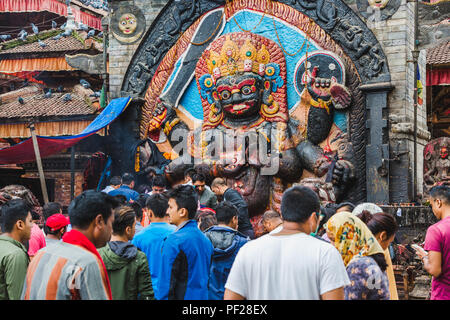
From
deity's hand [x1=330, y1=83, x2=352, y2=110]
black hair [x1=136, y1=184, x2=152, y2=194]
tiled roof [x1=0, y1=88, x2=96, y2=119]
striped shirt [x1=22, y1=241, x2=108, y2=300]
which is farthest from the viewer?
tiled roof [x1=0, y1=88, x2=96, y2=119]

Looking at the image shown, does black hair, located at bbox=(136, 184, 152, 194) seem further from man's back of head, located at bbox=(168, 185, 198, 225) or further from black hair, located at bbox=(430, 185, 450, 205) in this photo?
black hair, located at bbox=(430, 185, 450, 205)

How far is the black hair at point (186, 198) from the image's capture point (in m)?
5.43

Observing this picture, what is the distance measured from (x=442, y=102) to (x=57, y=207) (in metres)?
15.2

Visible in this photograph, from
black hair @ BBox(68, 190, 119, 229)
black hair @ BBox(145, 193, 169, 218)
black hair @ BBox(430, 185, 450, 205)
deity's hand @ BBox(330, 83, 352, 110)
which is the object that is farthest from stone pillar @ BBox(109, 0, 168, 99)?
black hair @ BBox(68, 190, 119, 229)

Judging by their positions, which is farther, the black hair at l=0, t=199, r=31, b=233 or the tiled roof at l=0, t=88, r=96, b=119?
the tiled roof at l=0, t=88, r=96, b=119

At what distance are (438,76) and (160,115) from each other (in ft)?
28.1

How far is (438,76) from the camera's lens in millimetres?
17453

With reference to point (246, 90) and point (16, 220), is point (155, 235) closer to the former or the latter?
point (16, 220)

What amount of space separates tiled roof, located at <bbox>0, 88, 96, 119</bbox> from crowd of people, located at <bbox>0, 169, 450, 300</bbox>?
39.5ft

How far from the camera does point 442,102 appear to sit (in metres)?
18.8

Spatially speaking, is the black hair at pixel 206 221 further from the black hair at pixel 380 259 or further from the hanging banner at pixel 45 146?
the hanging banner at pixel 45 146

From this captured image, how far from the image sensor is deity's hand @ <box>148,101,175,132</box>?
46.6 ft

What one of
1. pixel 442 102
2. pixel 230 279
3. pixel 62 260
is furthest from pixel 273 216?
pixel 442 102

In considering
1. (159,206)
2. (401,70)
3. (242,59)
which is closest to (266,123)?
(242,59)
